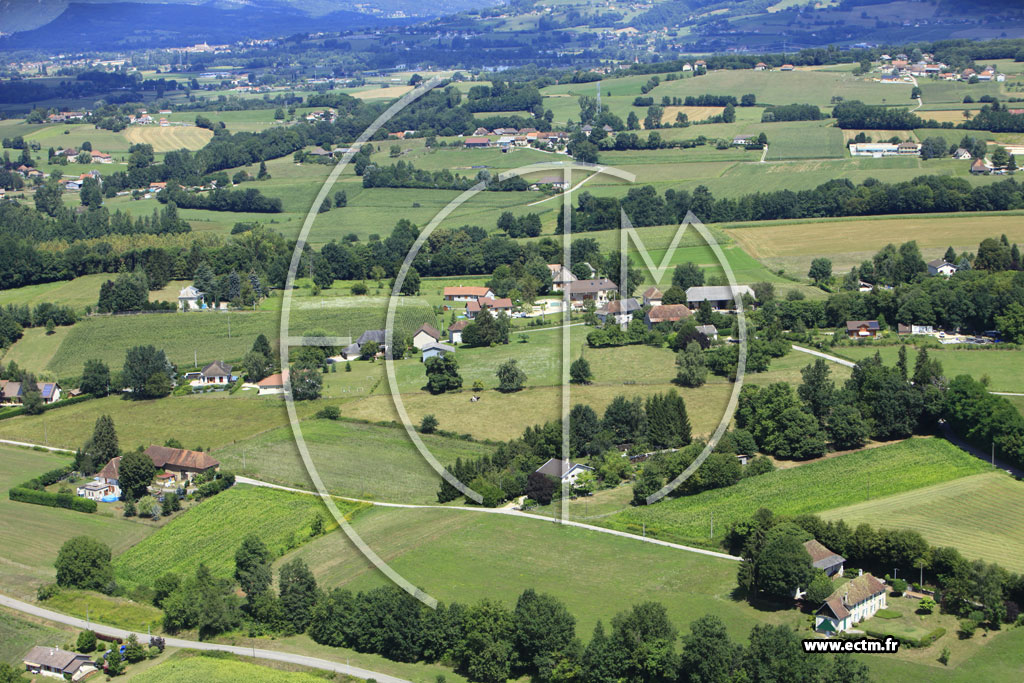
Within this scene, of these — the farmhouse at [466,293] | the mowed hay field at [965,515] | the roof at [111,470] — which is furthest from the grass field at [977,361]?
the roof at [111,470]

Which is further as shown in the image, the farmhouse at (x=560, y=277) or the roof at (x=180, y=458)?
the farmhouse at (x=560, y=277)

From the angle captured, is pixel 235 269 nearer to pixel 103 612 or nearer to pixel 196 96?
pixel 103 612

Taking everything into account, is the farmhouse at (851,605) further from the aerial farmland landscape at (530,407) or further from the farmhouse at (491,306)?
the farmhouse at (491,306)

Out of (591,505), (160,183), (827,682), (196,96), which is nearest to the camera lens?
(827,682)

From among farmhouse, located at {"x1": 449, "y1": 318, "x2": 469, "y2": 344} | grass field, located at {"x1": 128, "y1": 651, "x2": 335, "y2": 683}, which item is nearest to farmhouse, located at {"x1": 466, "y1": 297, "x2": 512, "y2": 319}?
farmhouse, located at {"x1": 449, "y1": 318, "x2": 469, "y2": 344}

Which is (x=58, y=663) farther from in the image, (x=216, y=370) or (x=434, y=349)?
(x=434, y=349)

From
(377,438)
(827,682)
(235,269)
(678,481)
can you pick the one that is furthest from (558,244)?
(827,682)
